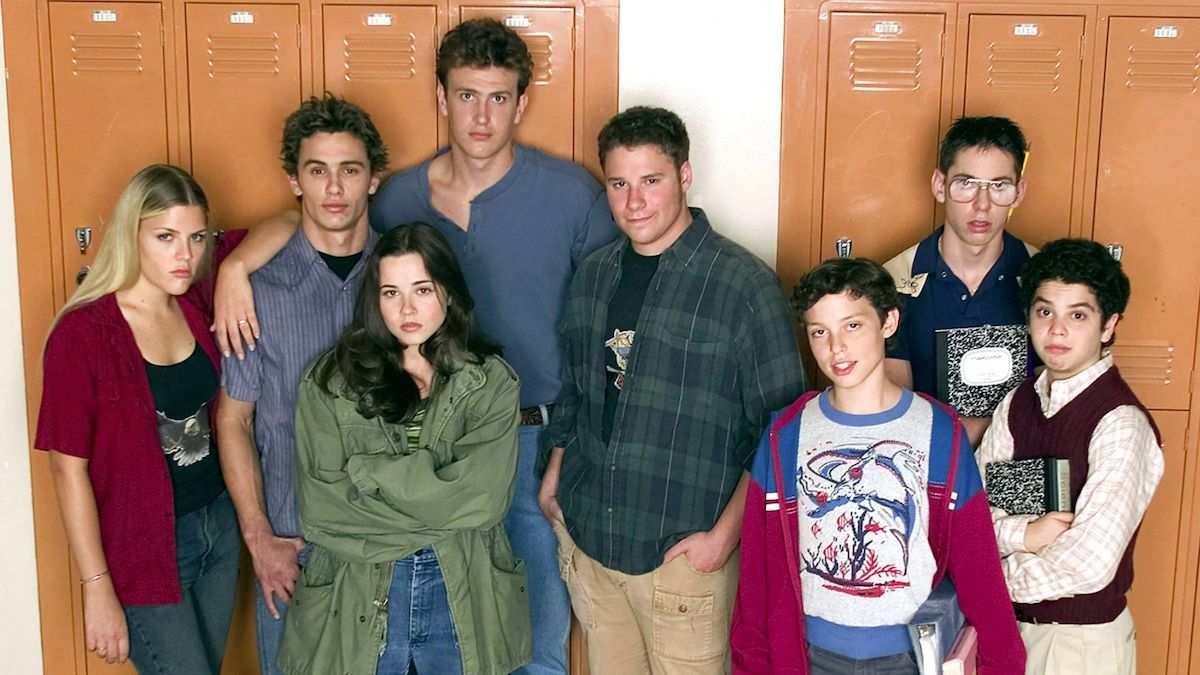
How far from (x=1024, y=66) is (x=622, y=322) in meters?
1.54

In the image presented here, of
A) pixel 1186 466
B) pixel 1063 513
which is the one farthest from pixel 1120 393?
pixel 1186 466

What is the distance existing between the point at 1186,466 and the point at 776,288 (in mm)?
1661

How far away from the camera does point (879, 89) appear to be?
3.07 m

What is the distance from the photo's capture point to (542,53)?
307 centimetres

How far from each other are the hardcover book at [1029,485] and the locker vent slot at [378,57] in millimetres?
2015

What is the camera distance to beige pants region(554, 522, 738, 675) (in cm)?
246

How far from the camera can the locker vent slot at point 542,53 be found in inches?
121

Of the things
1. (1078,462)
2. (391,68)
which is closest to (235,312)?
(391,68)

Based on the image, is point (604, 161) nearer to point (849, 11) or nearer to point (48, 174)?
point (849, 11)

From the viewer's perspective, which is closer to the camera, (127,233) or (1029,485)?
(1029,485)

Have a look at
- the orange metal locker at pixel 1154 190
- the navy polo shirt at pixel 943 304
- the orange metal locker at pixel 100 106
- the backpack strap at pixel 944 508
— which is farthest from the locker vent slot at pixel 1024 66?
the orange metal locker at pixel 100 106

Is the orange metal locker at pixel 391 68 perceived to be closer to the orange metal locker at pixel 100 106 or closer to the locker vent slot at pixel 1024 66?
the orange metal locker at pixel 100 106

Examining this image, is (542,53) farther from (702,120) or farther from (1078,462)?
(1078,462)

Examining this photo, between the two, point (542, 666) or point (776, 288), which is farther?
point (542, 666)
